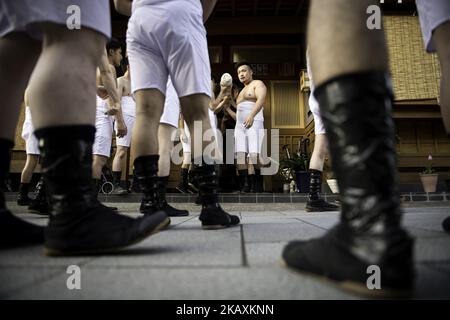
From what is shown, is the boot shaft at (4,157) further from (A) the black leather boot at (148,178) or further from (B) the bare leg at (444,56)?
(B) the bare leg at (444,56)

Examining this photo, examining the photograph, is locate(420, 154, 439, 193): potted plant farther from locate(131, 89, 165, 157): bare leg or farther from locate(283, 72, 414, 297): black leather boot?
locate(283, 72, 414, 297): black leather boot

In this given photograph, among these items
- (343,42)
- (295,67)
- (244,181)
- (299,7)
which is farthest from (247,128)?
(343,42)

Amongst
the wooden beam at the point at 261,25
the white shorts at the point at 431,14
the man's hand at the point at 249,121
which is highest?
the wooden beam at the point at 261,25

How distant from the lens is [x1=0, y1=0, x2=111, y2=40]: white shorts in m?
0.77

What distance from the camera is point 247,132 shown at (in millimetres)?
4762

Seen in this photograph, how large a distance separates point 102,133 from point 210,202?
86.9 inches

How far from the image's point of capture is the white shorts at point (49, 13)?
77 cm

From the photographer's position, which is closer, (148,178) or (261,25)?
(148,178)

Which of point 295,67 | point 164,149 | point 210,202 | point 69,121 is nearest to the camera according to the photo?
point 69,121

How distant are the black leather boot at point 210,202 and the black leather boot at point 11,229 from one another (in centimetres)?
64

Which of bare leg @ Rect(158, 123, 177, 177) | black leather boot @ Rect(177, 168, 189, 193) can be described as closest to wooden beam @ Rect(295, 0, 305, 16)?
black leather boot @ Rect(177, 168, 189, 193)

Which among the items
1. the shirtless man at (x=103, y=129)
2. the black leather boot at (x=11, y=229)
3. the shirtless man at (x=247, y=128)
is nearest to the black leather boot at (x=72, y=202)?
the black leather boot at (x=11, y=229)

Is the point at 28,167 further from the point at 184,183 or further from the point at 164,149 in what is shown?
the point at 184,183

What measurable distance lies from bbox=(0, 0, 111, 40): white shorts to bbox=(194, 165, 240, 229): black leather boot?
2.50 ft
